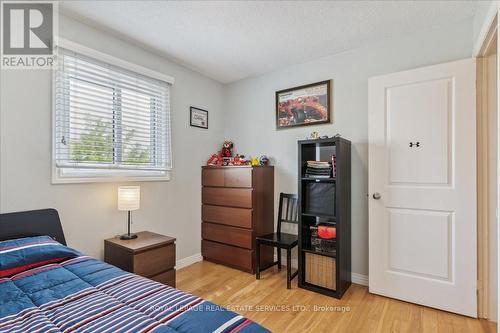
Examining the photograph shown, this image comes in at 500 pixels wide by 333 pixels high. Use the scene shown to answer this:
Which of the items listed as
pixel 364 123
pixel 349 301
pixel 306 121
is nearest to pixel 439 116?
pixel 364 123

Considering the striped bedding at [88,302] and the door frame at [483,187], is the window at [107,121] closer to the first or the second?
the striped bedding at [88,302]

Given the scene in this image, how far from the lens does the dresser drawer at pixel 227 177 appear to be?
294 cm

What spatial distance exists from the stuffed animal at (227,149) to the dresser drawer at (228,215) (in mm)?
739

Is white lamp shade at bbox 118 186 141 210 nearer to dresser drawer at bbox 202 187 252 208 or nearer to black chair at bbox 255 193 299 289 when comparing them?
dresser drawer at bbox 202 187 252 208

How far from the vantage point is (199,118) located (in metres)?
3.36

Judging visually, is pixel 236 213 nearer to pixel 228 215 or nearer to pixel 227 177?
pixel 228 215

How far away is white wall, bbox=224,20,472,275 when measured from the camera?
7.64 feet

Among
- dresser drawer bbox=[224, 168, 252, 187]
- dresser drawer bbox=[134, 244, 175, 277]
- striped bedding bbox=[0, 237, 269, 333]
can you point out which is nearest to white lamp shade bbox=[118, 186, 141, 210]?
dresser drawer bbox=[134, 244, 175, 277]

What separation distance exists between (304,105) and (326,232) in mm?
1448

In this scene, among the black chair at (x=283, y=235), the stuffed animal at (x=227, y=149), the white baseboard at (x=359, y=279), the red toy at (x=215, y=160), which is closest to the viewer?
the white baseboard at (x=359, y=279)

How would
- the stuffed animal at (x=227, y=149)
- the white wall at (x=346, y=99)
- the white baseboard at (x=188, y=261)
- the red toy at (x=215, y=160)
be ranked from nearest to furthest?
the white wall at (x=346, y=99) → the white baseboard at (x=188, y=261) → the red toy at (x=215, y=160) → the stuffed animal at (x=227, y=149)

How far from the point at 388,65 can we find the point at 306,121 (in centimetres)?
96

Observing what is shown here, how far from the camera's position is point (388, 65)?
252 cm

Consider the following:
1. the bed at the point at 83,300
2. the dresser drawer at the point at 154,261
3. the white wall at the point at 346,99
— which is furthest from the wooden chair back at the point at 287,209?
the bed at the point at 83,300
